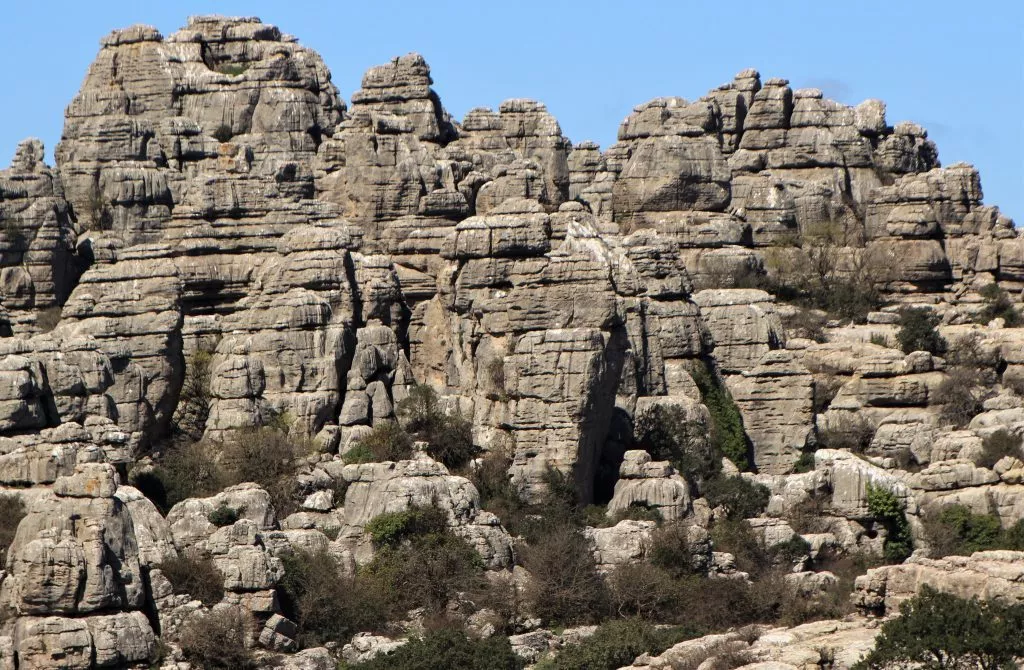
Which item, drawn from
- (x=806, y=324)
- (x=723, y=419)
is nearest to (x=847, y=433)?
(x=723, y=419)

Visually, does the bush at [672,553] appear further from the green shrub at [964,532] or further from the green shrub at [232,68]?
the green shrub at [232,68]

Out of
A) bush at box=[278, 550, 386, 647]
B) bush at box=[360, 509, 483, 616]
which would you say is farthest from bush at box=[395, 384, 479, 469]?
bush at box=[278, 550, 386, 647]

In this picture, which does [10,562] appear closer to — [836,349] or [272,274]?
[272,274]

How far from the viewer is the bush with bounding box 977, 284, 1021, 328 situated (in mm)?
90312

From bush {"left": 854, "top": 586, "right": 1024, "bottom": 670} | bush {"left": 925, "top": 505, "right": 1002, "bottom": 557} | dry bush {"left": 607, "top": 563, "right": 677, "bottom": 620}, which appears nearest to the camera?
bush {"left": 854, "top": 586, "right": 1024, "bottom": 670}

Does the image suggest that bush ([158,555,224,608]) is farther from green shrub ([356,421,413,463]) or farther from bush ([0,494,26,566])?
green shrub ([356,421,413,463])

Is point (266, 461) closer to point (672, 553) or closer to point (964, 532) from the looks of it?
point (672, 553)

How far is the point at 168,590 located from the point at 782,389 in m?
20.7

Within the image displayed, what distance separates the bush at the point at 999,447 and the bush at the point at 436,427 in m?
11.1

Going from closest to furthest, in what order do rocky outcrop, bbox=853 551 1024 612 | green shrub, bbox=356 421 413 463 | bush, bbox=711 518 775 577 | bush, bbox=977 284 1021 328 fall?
rocky outcrop, bbox=853 551 1024 612, bush, bbox=711 518 775 577, green shrub, bbox=356 421 413 463, bush, bbox=977 284 1021 328

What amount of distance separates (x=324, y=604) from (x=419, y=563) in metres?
2.46

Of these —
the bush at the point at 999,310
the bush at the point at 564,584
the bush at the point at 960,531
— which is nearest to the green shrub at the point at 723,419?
the bush at the point at 960,531

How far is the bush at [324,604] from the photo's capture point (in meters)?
65.1

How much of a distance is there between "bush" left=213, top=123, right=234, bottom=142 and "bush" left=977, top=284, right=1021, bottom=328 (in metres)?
20.4
